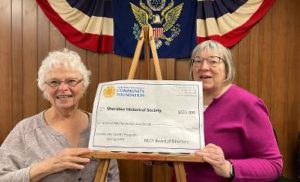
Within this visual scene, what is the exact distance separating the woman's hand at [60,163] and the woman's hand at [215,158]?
48 centimetres

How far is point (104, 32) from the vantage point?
2291 mm

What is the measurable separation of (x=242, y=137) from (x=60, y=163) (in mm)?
808

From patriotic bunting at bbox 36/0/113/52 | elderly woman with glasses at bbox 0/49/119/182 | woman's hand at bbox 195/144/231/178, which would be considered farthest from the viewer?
patriotic bunting at bbox 36/0/113/52

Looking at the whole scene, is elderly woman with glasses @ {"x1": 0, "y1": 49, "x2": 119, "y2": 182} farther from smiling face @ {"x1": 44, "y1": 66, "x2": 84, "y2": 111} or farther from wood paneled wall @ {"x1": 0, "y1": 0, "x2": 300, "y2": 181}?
wood paneled wall @ {"x1": 0, "y1": 0, "x2": 300, "y2": 181}

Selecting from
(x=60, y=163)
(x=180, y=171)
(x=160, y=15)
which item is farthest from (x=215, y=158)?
(x=160, y=15)

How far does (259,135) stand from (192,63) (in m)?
0.47

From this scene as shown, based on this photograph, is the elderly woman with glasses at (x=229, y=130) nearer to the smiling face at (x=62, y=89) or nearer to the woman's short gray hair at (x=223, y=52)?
the woman's short gray hair at (x=223, y=52)

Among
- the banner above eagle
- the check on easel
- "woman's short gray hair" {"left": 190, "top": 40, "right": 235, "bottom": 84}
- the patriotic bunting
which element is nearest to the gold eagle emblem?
the banner above eagle

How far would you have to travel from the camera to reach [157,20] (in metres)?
2.28

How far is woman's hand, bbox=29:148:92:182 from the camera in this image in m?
1.21

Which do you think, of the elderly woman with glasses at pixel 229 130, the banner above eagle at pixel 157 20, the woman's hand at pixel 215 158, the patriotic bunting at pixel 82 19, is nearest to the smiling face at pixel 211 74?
the elderly woman with glasses at pixel 229 130

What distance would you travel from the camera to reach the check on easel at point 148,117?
3.98 feet

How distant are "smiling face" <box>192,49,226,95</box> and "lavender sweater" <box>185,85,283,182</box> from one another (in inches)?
2.1

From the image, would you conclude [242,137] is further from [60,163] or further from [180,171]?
[60,163]
